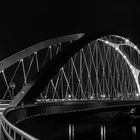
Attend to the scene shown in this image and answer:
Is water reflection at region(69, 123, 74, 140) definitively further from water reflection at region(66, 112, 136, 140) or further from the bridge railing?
the bridge railing

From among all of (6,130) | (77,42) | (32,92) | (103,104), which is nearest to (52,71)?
(32,92)

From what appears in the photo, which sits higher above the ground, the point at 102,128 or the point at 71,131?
the point at 71,131

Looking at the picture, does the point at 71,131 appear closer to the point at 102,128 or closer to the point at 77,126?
the point at 77,126

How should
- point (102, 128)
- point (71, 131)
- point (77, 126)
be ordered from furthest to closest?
point (102, 128) < point (77, 126) < point (71, 131)

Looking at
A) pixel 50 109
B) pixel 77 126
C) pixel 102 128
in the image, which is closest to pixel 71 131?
pixel 77 126

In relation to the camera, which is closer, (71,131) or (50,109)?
(50,109)

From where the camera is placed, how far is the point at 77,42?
31.9 metres

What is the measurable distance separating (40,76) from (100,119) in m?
15.9

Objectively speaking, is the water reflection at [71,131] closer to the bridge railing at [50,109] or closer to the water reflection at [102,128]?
the water reflection at [102,128]

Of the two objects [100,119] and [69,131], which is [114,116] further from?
[69,131]

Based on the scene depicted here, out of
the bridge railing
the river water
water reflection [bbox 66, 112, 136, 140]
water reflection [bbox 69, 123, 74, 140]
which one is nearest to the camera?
the bridge railing

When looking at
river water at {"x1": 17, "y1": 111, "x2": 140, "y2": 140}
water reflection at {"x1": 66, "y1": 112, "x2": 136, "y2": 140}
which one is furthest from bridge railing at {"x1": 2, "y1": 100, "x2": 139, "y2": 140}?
water reflection at {"x1": 66, "y1": 112, "x2": 136, "y2": 140}

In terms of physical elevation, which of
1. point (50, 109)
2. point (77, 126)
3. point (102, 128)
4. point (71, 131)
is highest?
point (50, 109)

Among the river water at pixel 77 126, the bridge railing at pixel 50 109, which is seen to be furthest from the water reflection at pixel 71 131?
the bridge railing at pixel 50 109
